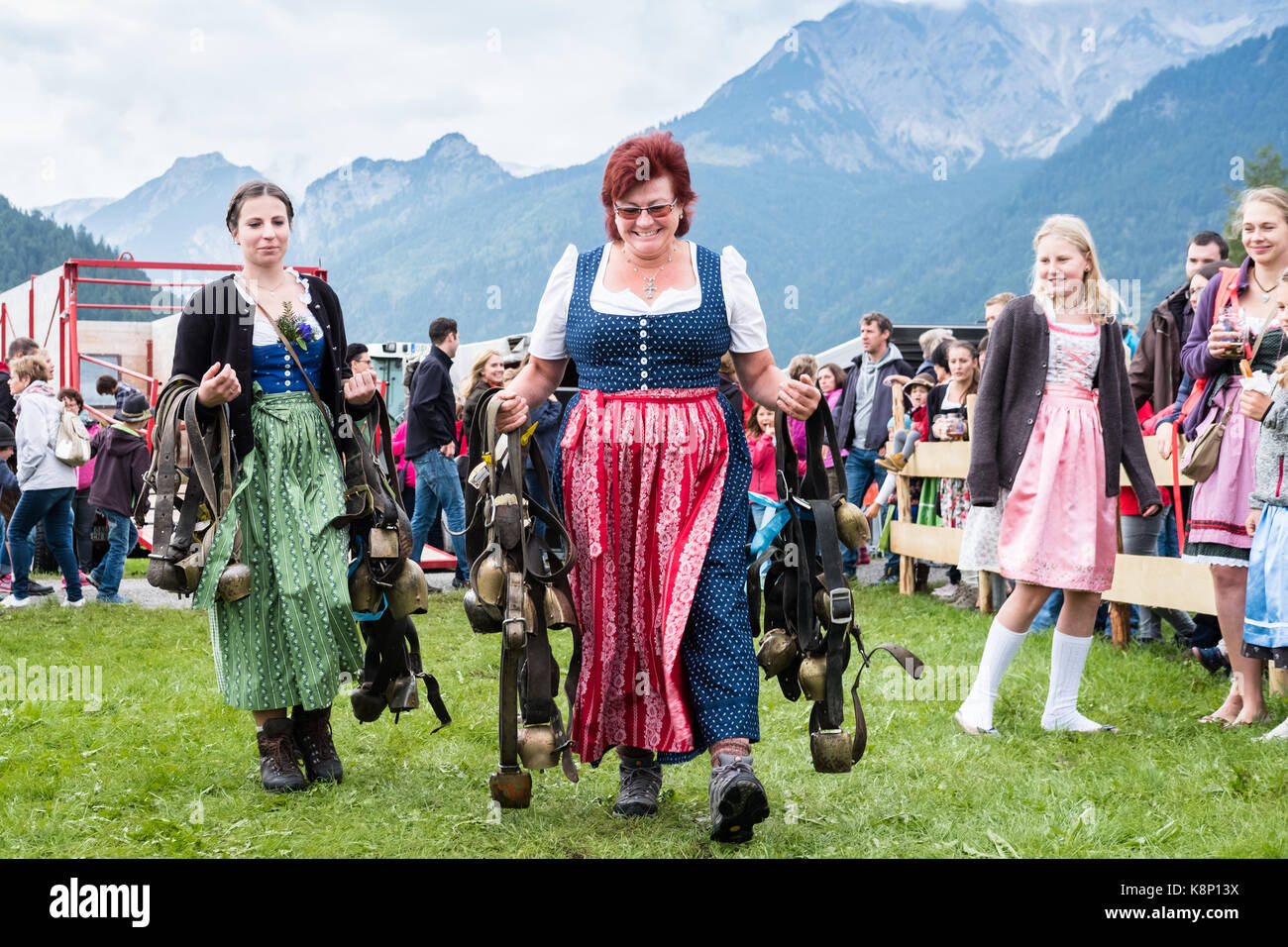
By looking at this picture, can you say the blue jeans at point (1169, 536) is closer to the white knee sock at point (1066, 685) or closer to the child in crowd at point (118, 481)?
the white knee sock at point (1066, 685)

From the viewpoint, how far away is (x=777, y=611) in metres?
3.73

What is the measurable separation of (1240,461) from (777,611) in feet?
7.82

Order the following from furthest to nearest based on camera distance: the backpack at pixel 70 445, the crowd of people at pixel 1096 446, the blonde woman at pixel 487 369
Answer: the backpack at pixel 70 445 → the blonde woman at pixel 487 369 → the crowd of people at pixel 1096 446

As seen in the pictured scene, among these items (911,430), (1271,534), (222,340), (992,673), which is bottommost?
(992,673)

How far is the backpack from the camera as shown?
9.12 m

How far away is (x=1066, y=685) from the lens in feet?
16.3

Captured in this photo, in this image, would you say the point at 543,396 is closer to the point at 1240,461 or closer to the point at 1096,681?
the point at 1240,461

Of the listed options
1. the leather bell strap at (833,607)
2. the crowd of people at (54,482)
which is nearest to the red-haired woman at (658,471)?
the leather bell strap at (833,607)

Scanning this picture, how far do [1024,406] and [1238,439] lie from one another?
2.90ft

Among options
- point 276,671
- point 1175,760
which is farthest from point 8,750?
point 1175,760

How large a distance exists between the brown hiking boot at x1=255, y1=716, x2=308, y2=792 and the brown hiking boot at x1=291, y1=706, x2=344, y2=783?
92 millimetres

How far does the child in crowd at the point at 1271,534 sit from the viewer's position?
14.7 feet

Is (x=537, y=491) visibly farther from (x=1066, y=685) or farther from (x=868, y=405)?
(x=868, y=405)

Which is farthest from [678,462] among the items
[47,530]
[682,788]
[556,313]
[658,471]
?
[47,530]
